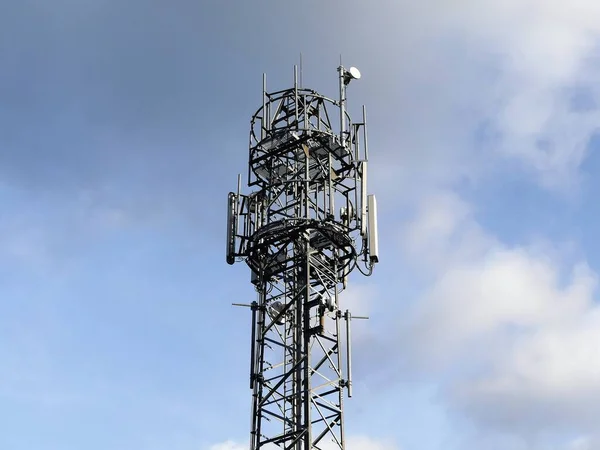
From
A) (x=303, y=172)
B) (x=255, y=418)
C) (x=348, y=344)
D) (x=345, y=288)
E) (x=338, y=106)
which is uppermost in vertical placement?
(x=338, y=106)

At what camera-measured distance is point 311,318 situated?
38750 mm

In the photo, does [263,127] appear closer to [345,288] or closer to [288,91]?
[288,91]

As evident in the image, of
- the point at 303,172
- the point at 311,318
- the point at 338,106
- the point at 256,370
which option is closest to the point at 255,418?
the point at 256,370

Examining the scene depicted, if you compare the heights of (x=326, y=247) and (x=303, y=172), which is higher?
(x=303, y=172)

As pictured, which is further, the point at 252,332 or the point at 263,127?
the point at 263,127

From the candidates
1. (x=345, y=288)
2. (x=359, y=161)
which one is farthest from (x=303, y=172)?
(x=345, y=288)

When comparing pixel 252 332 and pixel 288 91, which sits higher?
pixel 288 91

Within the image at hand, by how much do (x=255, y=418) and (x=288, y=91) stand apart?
14.6m

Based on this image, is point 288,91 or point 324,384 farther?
point 288,91

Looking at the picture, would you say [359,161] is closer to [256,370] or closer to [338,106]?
[338,106]

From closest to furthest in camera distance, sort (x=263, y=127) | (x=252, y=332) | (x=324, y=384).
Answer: (x=324, y=384)
(x=252, y=332)
(x=263, y=127)

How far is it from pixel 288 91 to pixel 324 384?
13.6 meters

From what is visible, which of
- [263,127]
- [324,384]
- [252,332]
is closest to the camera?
[324,384]

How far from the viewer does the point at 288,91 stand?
145 ft
